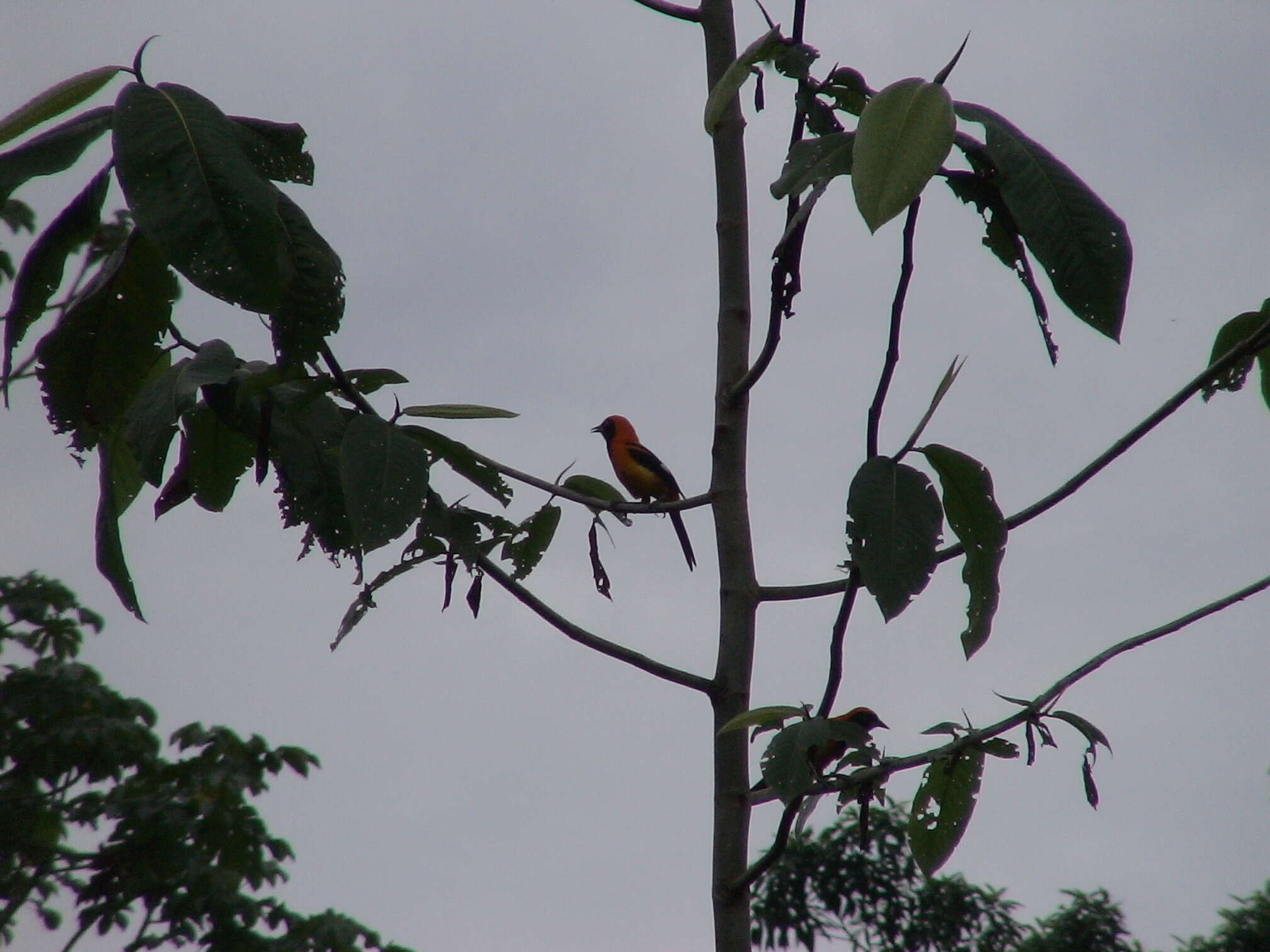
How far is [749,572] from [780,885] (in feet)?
41.7

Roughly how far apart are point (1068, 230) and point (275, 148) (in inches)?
31.7

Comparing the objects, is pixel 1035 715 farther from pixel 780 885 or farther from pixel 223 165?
pixel 780 885

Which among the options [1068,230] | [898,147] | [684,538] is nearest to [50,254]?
[898,147]

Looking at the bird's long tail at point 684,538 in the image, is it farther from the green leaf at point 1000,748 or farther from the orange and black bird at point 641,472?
the green leaf at point 1000,748

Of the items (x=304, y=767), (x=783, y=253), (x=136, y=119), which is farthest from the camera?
(x=304, y=767)

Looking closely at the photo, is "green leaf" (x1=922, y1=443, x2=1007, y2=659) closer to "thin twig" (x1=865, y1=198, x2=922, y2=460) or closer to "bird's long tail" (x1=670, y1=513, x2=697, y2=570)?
"thin twig" (x1=865, y1=198, x2=922, y2=460)

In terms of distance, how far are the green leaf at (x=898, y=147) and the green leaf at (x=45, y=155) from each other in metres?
0.69

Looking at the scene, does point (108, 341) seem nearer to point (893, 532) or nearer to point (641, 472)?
point (893, 532)

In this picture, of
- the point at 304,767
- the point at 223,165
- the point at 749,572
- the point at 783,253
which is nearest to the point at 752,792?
the point at 749,572

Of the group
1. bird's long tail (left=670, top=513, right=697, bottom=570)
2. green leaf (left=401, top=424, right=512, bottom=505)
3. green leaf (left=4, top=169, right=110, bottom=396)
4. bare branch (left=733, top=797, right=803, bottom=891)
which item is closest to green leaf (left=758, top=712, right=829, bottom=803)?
bare branch (left=733, top=797, right=803, bottom=891)

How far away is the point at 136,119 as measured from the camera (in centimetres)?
116

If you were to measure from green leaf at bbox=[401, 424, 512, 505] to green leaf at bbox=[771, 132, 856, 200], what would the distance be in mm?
641

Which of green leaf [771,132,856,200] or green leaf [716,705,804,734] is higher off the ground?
green leaf [771,132,856,200]

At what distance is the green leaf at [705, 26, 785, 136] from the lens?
140cm
